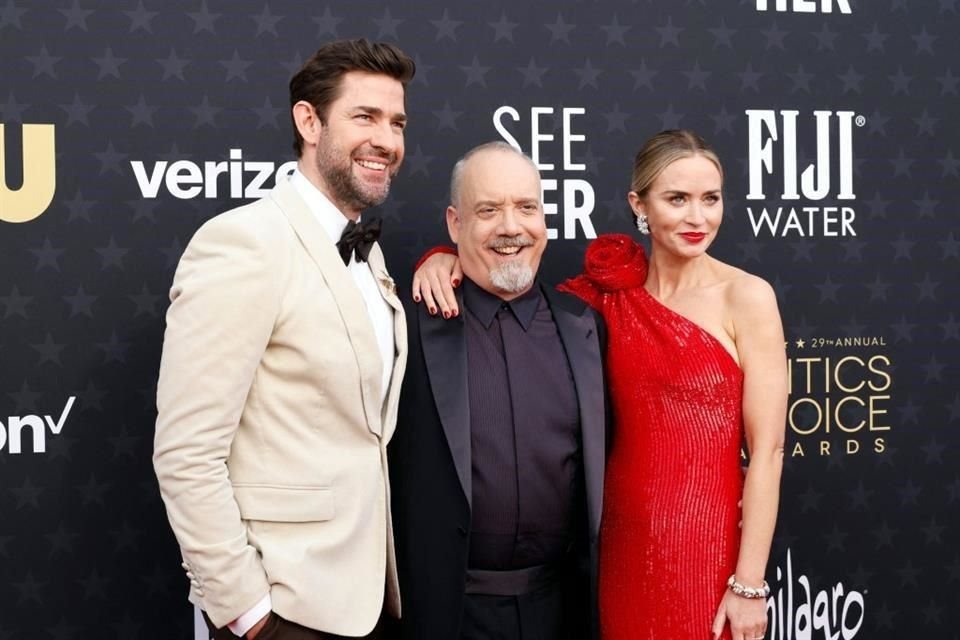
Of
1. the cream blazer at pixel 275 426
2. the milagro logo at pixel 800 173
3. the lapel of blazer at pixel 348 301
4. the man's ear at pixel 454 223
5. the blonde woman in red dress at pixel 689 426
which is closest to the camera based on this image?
the cream blazer at pixel 275 426

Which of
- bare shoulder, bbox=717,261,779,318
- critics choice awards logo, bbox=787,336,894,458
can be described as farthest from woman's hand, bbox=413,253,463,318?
critics choice awards logo, bbox=787,336,894,458

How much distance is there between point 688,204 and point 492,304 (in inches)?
18.2

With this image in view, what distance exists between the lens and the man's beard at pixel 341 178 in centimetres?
206

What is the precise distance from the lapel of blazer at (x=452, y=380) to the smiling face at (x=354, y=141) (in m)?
0.29

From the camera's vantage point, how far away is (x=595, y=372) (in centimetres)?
218

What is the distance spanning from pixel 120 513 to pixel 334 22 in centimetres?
133

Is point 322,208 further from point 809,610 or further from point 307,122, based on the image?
point 809,610

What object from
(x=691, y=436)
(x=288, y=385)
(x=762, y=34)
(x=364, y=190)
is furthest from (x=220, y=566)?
(x=762, y=34)

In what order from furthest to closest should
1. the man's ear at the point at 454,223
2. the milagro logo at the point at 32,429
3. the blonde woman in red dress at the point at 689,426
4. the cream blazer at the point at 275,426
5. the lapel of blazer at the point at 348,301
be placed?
the milagro logo at the point at 32,429 → the man's ear at the point at 454,223 → the blonde woman in red dress at the point at 689,426 → the lapel of blazer at the point at 348,301 → the cream blazer at the point at 275,426

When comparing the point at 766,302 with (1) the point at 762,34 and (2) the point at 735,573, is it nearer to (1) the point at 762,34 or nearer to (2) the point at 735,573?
(2) the point at 735,573

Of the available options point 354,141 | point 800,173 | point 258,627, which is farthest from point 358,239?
point 800,173

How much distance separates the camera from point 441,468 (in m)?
2.09

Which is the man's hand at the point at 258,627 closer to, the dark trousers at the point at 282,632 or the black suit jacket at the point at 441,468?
the dark trousers at the point at 282,632

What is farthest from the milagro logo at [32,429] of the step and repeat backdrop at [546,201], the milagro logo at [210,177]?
the milagro logo at [210,177]
